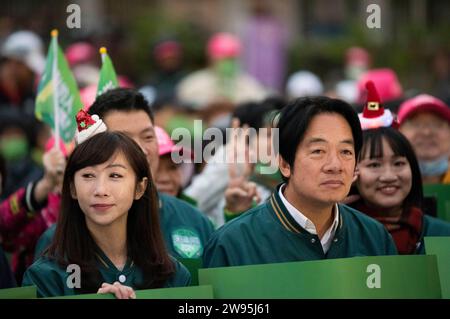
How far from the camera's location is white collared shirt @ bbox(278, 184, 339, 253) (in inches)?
233

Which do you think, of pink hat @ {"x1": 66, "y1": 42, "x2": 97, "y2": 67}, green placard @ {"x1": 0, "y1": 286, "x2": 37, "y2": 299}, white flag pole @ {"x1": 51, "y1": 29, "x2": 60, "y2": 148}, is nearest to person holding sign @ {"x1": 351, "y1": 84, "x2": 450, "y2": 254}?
white flag pole @ {"x1": 51, "y1": 29, "x2": 60, "y2": 148}

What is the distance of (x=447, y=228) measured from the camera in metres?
6.82

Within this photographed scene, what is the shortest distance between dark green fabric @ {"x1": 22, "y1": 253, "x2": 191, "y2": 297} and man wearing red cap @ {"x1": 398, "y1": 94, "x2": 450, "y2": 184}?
296 centimetres

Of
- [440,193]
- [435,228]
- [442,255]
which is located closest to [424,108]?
[440,193]

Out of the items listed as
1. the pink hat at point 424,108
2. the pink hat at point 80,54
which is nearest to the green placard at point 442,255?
the pink hat at point 424,108

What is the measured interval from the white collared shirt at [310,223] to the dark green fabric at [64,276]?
552 millimetres

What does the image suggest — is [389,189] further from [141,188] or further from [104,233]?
[104,233]

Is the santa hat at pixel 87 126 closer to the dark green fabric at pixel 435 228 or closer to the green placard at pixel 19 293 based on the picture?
the green placard at pixel 19 293

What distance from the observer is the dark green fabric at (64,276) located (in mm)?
5598

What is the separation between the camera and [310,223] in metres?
5.91

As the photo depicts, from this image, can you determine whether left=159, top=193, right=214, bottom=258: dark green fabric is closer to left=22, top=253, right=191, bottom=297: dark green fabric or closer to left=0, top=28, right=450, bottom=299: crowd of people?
left=0, top=28, right=450, bottom=299: crowd of people
